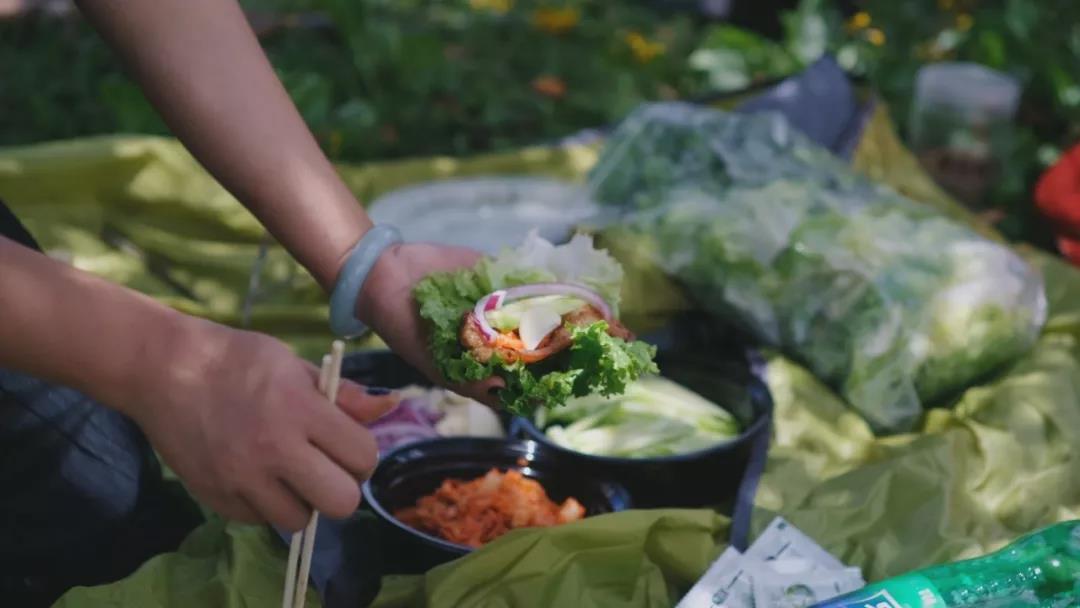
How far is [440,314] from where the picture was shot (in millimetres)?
1459

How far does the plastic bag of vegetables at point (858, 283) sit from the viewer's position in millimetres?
2338

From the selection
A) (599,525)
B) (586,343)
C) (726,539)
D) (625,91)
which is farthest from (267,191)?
(625,91)

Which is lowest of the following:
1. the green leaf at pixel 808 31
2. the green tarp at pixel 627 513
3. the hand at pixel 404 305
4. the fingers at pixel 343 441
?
the green leaf at pixel 808 31

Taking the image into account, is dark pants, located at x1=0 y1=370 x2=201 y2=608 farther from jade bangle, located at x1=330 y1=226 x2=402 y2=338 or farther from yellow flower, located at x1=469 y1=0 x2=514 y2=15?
yellow flower, located at x1=469 y1=0 x2=514 y2=15

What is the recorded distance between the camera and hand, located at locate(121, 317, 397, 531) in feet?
3.57

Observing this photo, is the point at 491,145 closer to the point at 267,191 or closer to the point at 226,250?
the point at 226,250

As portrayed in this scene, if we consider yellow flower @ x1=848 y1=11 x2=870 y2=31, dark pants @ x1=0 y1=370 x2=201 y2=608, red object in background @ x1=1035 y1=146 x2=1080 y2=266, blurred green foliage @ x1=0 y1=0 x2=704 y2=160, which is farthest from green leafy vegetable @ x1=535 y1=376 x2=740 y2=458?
yellow flower @ x1=848 y1=11 x2=870 y2=31

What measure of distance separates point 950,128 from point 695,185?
3.96ft

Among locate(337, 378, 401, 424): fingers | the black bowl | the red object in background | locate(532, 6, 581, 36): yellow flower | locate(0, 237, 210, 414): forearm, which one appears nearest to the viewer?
locate(0, 237, 210, 414): forearm

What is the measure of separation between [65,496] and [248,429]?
2.58 ft

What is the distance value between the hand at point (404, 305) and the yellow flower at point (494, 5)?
13.0 ft

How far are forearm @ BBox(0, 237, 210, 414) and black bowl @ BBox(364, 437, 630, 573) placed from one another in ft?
2.51

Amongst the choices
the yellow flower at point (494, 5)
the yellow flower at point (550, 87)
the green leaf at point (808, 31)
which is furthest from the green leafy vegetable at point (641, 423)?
the yellow flower at point (494, 5)

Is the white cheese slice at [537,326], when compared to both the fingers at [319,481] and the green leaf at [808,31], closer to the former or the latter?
the fingers at [319,481]
